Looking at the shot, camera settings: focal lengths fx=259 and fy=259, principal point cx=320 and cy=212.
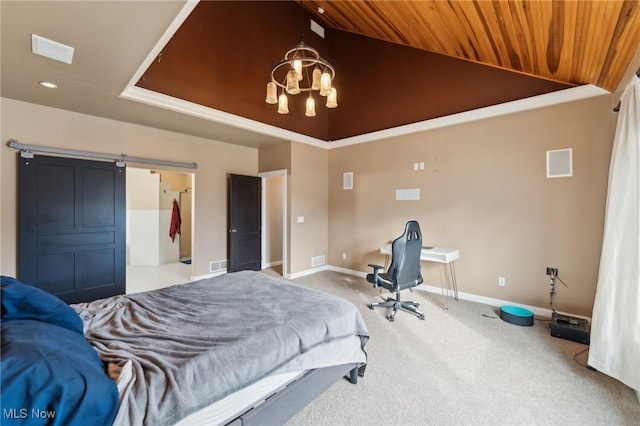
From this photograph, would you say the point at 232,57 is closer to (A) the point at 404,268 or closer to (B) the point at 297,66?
(B) the point at 297,66

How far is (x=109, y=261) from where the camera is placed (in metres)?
3.84

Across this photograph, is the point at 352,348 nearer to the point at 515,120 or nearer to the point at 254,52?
the point at 515,120

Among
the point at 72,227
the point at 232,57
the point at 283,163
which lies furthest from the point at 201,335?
the point at 232,57

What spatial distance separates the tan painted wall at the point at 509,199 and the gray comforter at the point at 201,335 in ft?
9.05

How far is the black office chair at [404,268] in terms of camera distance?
3.24m

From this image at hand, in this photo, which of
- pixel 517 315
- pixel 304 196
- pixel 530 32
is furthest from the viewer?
pixel 304 196

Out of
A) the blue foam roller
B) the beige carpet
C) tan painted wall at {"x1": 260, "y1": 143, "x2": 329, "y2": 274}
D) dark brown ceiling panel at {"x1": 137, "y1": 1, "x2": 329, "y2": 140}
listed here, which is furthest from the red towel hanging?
the blue foam roller

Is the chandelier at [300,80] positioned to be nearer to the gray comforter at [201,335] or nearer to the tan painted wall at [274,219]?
the gray comforter at [201,335]

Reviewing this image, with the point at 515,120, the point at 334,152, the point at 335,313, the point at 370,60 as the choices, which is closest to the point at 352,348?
the point at 335,313

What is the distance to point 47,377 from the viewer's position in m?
0.96

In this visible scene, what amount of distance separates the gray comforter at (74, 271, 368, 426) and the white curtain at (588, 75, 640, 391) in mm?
1977

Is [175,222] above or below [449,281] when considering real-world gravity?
above

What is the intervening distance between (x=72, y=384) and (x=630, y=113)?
383 cm

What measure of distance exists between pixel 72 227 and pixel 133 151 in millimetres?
1358
